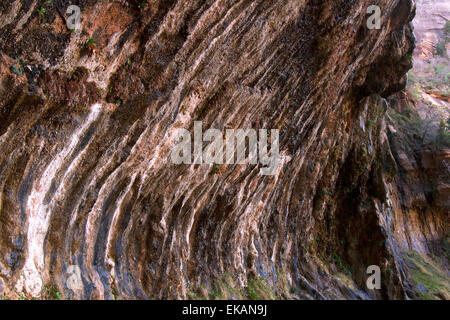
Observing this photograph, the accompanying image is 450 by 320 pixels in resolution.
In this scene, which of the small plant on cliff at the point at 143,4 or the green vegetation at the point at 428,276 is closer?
the small plant on cliff at the point at 143,4

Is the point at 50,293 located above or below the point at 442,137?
below

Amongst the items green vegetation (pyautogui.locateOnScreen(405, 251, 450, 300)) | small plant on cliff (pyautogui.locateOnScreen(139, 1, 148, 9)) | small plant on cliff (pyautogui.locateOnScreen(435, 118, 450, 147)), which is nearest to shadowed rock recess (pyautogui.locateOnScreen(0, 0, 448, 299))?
small plant on cliff (pyautogui.locateOnScreen(139, 1, 148, 9))

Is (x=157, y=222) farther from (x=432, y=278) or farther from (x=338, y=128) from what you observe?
(x=432, y=278)

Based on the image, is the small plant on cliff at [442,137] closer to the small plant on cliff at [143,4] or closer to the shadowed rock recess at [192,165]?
the shadowed rock recess at [192,165]

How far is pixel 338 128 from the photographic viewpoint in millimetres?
13039

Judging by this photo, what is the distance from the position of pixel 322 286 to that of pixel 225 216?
400 cm

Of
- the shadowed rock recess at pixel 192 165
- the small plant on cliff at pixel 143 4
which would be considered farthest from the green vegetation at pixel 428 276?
the small plant on cliff at pixel 143 4

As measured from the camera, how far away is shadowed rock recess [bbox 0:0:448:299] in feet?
20.1

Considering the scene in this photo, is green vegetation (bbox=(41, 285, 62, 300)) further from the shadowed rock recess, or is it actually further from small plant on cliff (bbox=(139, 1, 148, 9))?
small plant on cliff (bbox=(139, 1, 148, 9))

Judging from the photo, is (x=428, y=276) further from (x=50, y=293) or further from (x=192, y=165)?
(x=50, y=293)

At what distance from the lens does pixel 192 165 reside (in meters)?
8.79

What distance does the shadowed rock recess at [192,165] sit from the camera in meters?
6.12

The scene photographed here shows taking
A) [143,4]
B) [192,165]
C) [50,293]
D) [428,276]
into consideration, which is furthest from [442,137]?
[50,293]

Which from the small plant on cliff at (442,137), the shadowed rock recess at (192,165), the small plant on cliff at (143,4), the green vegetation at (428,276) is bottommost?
the green vegetation at (428,276)
